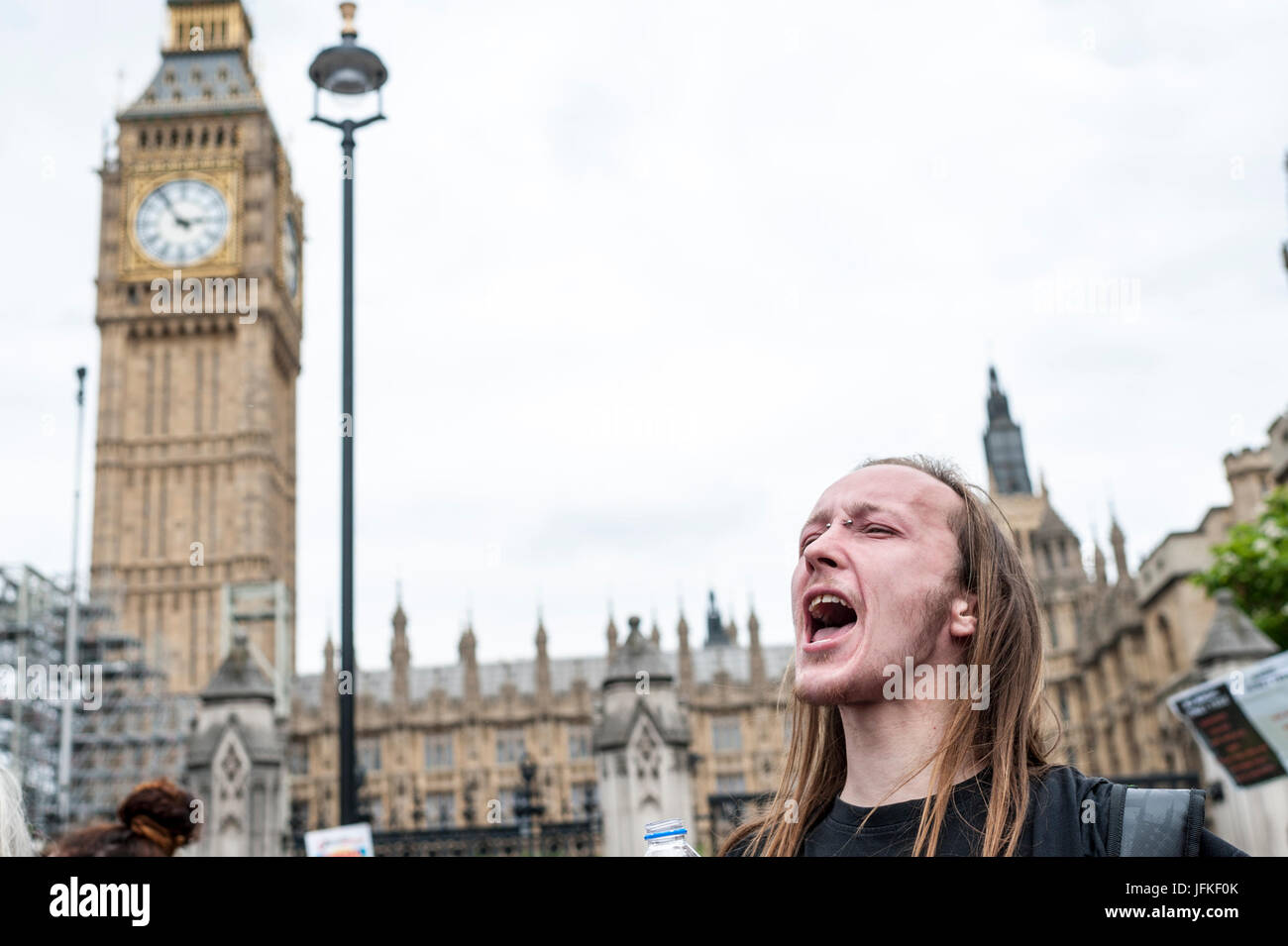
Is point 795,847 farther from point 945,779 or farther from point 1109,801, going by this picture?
point 1109,801

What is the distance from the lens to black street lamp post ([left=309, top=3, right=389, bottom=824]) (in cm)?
792

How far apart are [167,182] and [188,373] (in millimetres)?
8669

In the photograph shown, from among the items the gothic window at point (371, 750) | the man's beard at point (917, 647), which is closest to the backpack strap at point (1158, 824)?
the man's beard at point (917, 647)

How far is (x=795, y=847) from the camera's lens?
6.77 ft

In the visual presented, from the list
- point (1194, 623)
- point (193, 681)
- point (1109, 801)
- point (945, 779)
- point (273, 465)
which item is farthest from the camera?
point (273, 465)

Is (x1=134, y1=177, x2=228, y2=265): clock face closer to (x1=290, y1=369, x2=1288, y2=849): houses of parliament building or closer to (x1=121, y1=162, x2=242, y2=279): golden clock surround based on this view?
(x1=121, y1=162, x2=242, y2=279): golden clock surround

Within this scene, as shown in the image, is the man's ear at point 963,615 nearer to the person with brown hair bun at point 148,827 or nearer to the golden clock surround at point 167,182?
the person with brown hair bun at point 148,827

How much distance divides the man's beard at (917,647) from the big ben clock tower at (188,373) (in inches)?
2199

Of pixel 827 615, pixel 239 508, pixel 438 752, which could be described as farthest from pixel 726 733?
pixel 827 615

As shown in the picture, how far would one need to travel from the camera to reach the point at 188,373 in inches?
2338

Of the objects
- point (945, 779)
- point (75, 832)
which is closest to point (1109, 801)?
point (945, 779)

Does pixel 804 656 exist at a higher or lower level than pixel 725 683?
lower

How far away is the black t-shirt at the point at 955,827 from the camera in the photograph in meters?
1.66
